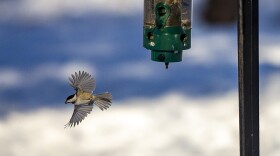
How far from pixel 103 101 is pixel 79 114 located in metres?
0.08

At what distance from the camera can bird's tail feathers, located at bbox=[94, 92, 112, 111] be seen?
5.66 ft

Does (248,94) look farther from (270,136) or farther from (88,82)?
(270,136)

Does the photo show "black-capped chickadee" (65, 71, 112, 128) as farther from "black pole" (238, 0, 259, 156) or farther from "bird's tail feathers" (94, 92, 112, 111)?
"black pole" (238, 0, 259, 156)

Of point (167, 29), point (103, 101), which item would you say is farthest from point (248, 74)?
point (103, 101)

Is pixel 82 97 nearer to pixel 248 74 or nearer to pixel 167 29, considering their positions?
pixel 167 29

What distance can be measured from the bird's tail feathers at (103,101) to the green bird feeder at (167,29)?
0.17 meters

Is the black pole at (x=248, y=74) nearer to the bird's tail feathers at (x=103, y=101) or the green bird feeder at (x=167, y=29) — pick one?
the green bird feeder at (x=167, y=29)

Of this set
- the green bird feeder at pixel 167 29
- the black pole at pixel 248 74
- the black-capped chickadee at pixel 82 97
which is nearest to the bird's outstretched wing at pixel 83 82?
the black-capped chickadee at pixel 82 97

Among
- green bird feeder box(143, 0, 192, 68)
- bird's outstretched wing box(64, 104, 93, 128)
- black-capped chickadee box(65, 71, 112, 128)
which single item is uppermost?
green bird feeder box(143, 0, 192, 68)

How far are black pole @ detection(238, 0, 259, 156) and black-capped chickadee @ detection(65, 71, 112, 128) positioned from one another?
1.34ft

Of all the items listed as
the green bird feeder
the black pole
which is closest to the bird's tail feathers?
the green bird feeder

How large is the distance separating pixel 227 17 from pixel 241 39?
660 mm

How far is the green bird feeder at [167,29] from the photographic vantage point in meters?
1.78

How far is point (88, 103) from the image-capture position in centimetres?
169
